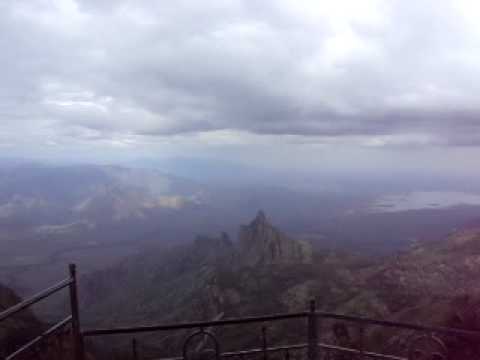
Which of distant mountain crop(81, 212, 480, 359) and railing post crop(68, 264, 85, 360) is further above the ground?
railing post crop(68, 264, 85, 360)

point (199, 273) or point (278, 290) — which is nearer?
point (278, 290)

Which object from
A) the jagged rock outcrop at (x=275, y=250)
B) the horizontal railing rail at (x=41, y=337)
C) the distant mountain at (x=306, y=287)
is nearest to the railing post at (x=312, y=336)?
the horizontal railing rail at (x=41, y=337)

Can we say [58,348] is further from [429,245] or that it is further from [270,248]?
[270,248]

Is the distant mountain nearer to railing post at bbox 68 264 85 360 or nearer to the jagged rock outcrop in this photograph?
the jagged rock outcrop

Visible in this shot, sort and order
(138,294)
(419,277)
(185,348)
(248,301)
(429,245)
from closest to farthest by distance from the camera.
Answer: (185,348)
(419,277)
(248,301)
(429,245)
(138,294)

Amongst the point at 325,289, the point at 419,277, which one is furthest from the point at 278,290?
the point at 419,277

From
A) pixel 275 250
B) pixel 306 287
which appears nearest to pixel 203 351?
pixel 306 287

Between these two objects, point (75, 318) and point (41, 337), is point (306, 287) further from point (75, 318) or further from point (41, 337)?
point (41, 337)

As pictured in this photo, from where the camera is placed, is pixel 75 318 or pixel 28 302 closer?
pixel 28 302

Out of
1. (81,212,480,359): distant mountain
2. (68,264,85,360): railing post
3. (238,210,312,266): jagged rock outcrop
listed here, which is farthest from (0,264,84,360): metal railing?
(238,210,312,266): jagged rock outcrop
